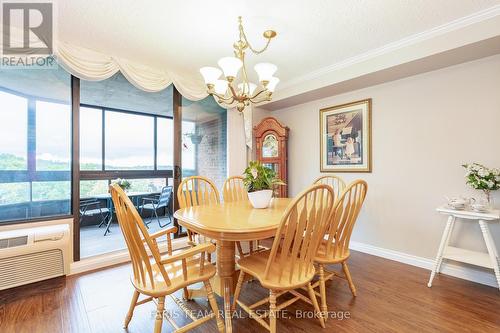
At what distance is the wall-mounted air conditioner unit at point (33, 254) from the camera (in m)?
2.01

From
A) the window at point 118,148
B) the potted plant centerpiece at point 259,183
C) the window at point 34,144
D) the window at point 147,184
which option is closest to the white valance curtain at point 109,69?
the window at point 34,144

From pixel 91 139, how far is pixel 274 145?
11.9 feet

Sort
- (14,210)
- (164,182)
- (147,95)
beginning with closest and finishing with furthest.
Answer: (14,210) → (147,95) → (164,182)

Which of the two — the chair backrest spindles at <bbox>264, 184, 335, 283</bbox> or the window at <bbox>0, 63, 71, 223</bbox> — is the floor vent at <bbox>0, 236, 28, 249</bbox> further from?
the chair backrest spindles at <bbox>264, 184, 335, 283</bbox>

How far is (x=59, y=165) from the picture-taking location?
2.54 metres

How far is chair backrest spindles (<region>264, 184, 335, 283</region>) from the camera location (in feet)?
4.39

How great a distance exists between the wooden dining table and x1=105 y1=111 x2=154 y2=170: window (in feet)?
12.0

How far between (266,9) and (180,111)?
191cm

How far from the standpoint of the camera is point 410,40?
2.32 m

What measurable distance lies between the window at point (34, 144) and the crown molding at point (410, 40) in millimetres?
3008

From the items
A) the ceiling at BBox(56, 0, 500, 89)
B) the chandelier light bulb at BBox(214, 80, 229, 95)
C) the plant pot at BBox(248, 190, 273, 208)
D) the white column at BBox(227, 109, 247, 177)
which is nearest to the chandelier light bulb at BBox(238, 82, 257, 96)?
the chandelier light bulb at BBox(214, 80, 229, 95)

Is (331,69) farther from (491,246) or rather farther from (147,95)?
(147,95)

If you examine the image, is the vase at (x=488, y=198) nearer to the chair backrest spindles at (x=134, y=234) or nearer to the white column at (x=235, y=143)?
the chair backrest spindles at (x=134, y=234)

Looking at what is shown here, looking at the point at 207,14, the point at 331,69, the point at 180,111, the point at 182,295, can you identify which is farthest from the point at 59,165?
the point at 331,69
